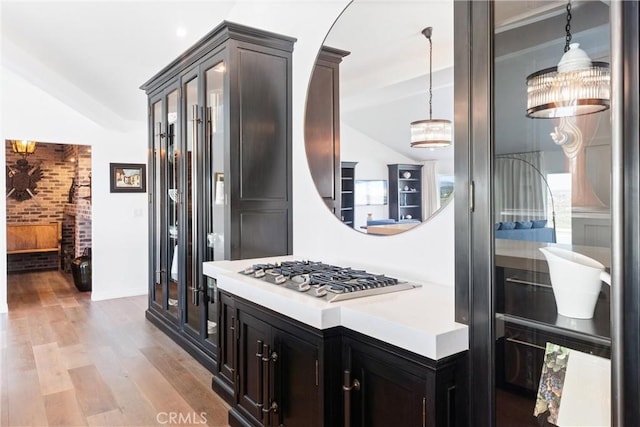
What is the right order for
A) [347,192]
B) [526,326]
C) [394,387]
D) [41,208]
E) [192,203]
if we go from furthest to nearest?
1. [41,208]
2. [192,203]
3. [347,192]
4. [394,387]
5. [526,326]

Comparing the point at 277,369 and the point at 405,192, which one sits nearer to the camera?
the point at 277,369

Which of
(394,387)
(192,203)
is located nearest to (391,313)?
(394,387)

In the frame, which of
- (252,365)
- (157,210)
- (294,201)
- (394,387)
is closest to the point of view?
(394,387)

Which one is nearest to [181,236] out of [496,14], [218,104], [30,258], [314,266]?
[218,104]

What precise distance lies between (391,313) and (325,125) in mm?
1590

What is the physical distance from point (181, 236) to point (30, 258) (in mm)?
5578

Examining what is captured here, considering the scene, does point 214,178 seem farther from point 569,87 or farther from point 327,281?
point 569,87

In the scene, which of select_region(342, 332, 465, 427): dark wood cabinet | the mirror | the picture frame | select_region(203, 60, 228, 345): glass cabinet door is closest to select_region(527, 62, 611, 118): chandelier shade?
the mirror

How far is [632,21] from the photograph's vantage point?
89cm

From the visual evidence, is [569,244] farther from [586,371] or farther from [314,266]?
[314,266]

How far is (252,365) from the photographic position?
6.96 feet

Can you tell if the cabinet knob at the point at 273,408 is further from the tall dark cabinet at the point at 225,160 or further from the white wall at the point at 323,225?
the tall dark cabinet at the point at 225,160

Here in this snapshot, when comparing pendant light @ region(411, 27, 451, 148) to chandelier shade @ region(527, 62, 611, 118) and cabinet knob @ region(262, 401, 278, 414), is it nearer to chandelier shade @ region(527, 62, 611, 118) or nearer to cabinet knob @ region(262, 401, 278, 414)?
chandelier shade @ region(527, 62, 611, 118)

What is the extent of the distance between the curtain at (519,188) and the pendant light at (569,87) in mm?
131
